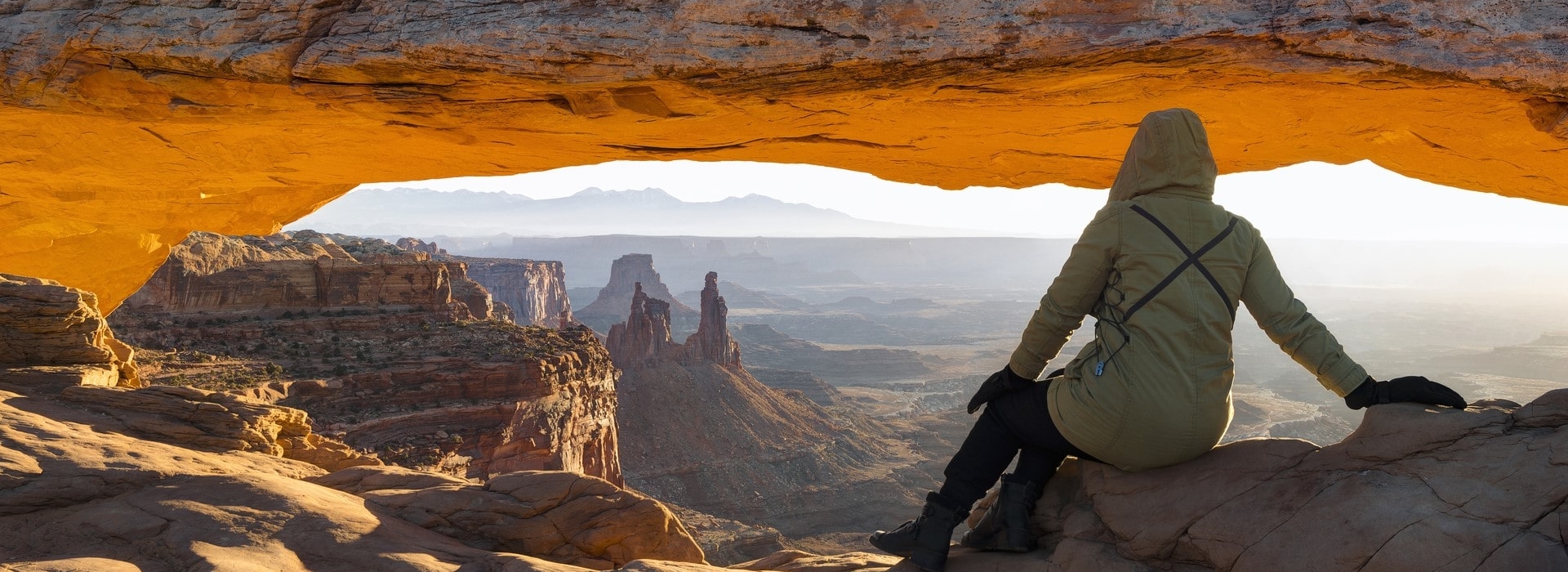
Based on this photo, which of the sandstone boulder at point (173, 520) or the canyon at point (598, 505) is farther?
the sandstone boulder at point (173, 520)

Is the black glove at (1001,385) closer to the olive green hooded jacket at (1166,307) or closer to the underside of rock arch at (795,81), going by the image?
the olive green hooded jacket at (1166,307)

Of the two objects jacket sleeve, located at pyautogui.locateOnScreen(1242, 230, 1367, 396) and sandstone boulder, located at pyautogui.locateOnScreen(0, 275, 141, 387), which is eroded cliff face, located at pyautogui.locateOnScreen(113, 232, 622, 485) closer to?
sandstone boulder, located at pyautogui.locateOnScreen(0, 275, 141, 387)

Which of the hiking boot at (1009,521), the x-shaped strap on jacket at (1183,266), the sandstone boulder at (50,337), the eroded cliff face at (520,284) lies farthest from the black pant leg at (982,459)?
the eroded cliff face at (520,284)

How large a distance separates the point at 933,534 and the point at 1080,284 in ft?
4.93

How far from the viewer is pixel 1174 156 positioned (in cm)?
372

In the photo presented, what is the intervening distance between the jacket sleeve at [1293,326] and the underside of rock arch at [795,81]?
179cm

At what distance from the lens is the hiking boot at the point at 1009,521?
441 centimetres

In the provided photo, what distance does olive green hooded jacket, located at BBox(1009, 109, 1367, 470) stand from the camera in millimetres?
3596

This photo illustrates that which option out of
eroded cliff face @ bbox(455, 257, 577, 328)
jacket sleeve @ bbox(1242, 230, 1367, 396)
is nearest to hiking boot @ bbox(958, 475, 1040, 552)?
jacket sleeve @ bbox(1242, 230, 1367, 396)

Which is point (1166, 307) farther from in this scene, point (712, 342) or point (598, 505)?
point (712, 342)

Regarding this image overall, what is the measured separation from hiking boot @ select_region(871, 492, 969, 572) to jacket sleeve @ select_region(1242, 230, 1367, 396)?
169 cm

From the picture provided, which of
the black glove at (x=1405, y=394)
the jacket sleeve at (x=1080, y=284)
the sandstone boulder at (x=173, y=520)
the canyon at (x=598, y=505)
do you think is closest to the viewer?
the canyon at (x=598, y=505)

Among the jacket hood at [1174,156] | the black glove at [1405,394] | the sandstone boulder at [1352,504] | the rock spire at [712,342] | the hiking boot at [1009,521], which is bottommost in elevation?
the rock spire at [712,342]

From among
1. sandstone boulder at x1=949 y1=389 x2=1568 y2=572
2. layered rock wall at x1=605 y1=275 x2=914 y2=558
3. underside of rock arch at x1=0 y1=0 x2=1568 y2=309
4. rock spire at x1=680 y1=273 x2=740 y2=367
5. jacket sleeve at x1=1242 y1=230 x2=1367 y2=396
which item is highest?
underside of rock arch at x1=0 y1=0 x2=1568 y2=309
